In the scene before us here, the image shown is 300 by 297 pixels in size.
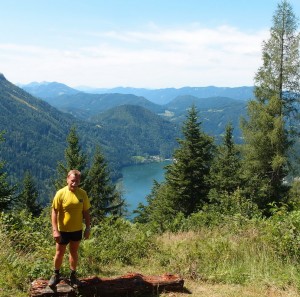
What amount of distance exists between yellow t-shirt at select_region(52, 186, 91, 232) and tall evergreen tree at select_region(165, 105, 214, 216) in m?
21.7

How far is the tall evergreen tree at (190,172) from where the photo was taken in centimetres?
2788

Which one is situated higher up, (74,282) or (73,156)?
(74,282)

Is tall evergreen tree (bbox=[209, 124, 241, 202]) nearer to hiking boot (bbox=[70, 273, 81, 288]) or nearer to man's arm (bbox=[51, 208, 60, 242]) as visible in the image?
hiking boot (bbox=[70, 273, 81, 288])

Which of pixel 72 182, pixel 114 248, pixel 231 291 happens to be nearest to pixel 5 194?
pixel 114 248

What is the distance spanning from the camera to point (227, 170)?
93.4 ft

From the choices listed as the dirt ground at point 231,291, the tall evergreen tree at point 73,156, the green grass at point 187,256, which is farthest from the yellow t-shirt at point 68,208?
the tall evergreen tree at point 73,156

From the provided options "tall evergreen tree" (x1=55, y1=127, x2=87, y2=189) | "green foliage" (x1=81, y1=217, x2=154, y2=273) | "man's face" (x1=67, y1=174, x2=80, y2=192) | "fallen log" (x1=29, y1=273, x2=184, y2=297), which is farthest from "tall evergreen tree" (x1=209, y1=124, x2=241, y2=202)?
"man's face" (x1=67, y1=174, x2=80, y2=192)

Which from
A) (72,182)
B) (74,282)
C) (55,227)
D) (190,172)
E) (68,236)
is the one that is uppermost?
(72,182)

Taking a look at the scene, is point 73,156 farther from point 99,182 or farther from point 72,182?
point 72,182

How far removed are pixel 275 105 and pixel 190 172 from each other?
8929mm

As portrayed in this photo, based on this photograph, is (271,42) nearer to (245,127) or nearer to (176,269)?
(245,127)

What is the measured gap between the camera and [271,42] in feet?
74.9

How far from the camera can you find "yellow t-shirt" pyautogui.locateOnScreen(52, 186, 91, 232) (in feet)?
19.7

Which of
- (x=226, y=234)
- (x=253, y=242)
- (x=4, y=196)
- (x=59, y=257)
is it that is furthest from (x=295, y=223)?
(x=4, y=196)
